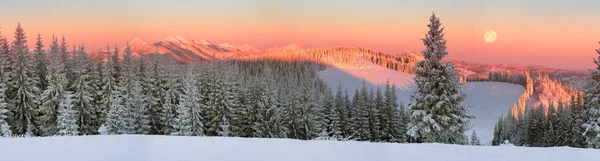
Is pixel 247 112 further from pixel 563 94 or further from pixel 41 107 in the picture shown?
pixel 563 94

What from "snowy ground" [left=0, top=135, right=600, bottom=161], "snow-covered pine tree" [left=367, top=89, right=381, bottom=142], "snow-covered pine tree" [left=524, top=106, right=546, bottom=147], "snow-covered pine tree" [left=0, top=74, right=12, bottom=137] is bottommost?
"snow-covered pine tree" [left=524, top=106, right=546, bottom=147]

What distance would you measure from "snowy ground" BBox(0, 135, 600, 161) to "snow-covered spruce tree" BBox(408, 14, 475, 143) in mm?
15174

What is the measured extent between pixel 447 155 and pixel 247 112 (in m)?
35.4

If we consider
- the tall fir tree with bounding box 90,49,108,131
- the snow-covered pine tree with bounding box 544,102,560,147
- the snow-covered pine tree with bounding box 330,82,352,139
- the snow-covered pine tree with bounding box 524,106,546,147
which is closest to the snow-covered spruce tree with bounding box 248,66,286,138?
the snow-covered pine tree with bounding box 330,82,352,139

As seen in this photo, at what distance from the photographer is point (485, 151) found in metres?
9.91

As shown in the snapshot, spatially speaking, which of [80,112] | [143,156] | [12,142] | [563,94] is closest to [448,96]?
[143,156]

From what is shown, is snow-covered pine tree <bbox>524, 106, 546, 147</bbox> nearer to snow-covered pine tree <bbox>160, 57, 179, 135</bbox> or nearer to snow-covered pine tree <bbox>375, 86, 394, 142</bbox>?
snow-covered pine tree <bbox>375, 86, 394, 142</bbox>

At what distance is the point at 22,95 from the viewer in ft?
117

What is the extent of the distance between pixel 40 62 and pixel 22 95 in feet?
30.2

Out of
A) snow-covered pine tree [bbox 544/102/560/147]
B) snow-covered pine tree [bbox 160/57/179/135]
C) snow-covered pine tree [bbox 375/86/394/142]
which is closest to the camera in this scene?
snow-covered pine tree [bbox 160/57/179/135]

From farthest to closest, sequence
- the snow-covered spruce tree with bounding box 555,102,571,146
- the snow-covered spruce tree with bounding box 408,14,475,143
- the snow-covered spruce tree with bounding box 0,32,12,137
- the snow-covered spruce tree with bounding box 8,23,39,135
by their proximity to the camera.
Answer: the snow-covered spruce tree with bounding box 555,102,571,146, the snow-covered spruce tree with bounding box 8,23,39,135, the snow-covered spruce tree with bounding box 0,32,12,137, the snow-covered spruce tree with bounding box 408,14,475,143

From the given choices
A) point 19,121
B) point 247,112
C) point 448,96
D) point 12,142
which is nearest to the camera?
point 12,142

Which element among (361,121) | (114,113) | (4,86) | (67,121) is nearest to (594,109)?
(361,121)

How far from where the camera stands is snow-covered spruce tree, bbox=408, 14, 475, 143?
25.1m
